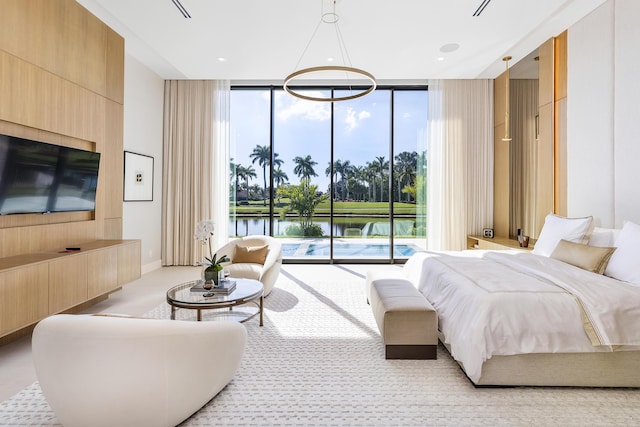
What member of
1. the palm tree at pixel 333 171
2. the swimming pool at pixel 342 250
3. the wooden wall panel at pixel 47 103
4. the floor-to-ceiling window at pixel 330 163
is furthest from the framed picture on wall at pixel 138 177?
the palm tree at pixel 333 171

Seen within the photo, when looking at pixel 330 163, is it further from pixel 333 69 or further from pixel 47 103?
pixel 47 103

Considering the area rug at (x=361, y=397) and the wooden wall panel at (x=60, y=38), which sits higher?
the wooden wall panel at (x=60, y=38)

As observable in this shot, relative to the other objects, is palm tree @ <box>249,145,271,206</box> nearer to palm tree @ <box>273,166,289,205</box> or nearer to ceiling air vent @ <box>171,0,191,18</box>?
palm tree @ <box>273,166,289,205</box>

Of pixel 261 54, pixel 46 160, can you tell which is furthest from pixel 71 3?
pixel 261 54

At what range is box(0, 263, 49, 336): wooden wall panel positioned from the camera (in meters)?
2.36

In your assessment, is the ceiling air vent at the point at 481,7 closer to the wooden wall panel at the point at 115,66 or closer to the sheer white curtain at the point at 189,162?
the sheer white curtain at the point at 189,162

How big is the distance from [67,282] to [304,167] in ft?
13.4

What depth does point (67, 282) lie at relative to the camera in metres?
2.97

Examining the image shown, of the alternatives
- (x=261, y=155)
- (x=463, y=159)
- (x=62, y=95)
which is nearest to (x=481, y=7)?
(x=463, y=159)

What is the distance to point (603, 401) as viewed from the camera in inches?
81.2

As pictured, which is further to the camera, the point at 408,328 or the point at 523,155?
the point at 523,155

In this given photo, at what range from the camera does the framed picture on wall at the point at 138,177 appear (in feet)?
16.2

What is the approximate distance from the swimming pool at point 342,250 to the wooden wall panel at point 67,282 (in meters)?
3.56

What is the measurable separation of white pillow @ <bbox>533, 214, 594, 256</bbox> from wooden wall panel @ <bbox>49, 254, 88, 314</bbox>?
4675 mm
